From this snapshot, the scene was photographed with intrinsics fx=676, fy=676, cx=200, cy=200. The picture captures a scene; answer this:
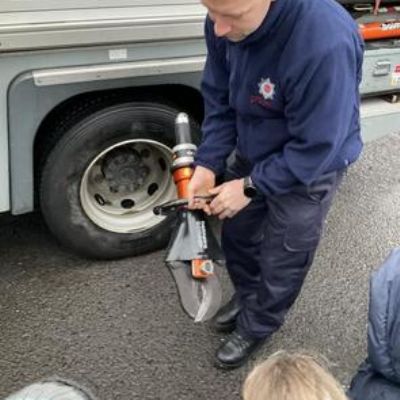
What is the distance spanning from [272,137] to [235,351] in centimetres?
97

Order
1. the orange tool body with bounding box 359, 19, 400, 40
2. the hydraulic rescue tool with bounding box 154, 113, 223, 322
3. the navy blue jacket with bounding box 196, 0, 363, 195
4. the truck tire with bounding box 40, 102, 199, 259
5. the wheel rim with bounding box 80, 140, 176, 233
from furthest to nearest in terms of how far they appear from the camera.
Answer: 1. the orange tool body with bounding box 359, 19, 400, 40
2. the wheel rim with bounding box 80, 140, 176, 233
3. the truck tire with bounding box 40, 102, 199, 259
4. the hydraulic rescue tool with bounding box 154, 113, 223, 322
5. the navy blue jacket with bounding box 196, 0, 363, 195

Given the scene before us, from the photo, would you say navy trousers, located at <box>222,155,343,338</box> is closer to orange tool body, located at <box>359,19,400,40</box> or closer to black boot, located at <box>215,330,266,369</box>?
black boot, located at <box>215,330,266,369</box>

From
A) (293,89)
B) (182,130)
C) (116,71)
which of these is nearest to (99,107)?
(116,71)

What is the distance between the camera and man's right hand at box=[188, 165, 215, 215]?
231 centimetres

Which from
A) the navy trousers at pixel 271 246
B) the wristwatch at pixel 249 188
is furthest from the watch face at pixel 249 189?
the navy trousers at pixel 271 246

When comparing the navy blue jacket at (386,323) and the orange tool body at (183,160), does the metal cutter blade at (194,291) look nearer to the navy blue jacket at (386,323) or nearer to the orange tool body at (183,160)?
the orange tool body at (183,160)

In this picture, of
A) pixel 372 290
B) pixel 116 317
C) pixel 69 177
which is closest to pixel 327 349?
pixel 116 317

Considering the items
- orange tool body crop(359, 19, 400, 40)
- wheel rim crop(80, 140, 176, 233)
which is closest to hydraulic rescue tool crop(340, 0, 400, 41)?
orange tool body crop(359, 19, 400, 40)

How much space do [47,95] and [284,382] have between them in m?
1.69

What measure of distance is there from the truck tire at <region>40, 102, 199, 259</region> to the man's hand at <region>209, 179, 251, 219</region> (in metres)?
0.78

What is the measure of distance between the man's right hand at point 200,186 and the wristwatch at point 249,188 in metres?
0.15

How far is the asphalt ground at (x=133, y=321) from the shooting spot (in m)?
2.68

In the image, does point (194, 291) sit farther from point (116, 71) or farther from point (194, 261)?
point (116, 71)

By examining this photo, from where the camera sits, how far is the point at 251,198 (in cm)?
231
